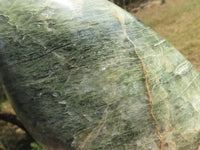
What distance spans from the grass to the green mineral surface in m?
2.34

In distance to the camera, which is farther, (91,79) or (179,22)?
(179,22)

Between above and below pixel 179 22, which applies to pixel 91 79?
above

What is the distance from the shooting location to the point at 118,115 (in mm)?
957

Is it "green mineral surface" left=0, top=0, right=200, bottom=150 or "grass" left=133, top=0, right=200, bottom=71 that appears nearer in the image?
"green mineral surface" left=0, top=0, right=200, bottom=150

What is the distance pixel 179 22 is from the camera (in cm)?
427

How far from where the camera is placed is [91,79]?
944 millimetres

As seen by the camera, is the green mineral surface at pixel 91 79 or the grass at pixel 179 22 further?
the grass at pixel 179 22

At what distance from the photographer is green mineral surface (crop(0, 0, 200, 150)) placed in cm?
95

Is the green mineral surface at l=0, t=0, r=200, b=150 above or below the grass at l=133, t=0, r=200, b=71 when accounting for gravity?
above

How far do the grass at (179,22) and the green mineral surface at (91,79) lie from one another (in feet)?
7.68

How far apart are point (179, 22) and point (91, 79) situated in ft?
12.4

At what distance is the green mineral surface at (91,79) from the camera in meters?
0.95

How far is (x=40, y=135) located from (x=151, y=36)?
0.70 meters

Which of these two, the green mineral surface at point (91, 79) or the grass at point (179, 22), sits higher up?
the green mineral surface at point (91, 79)
